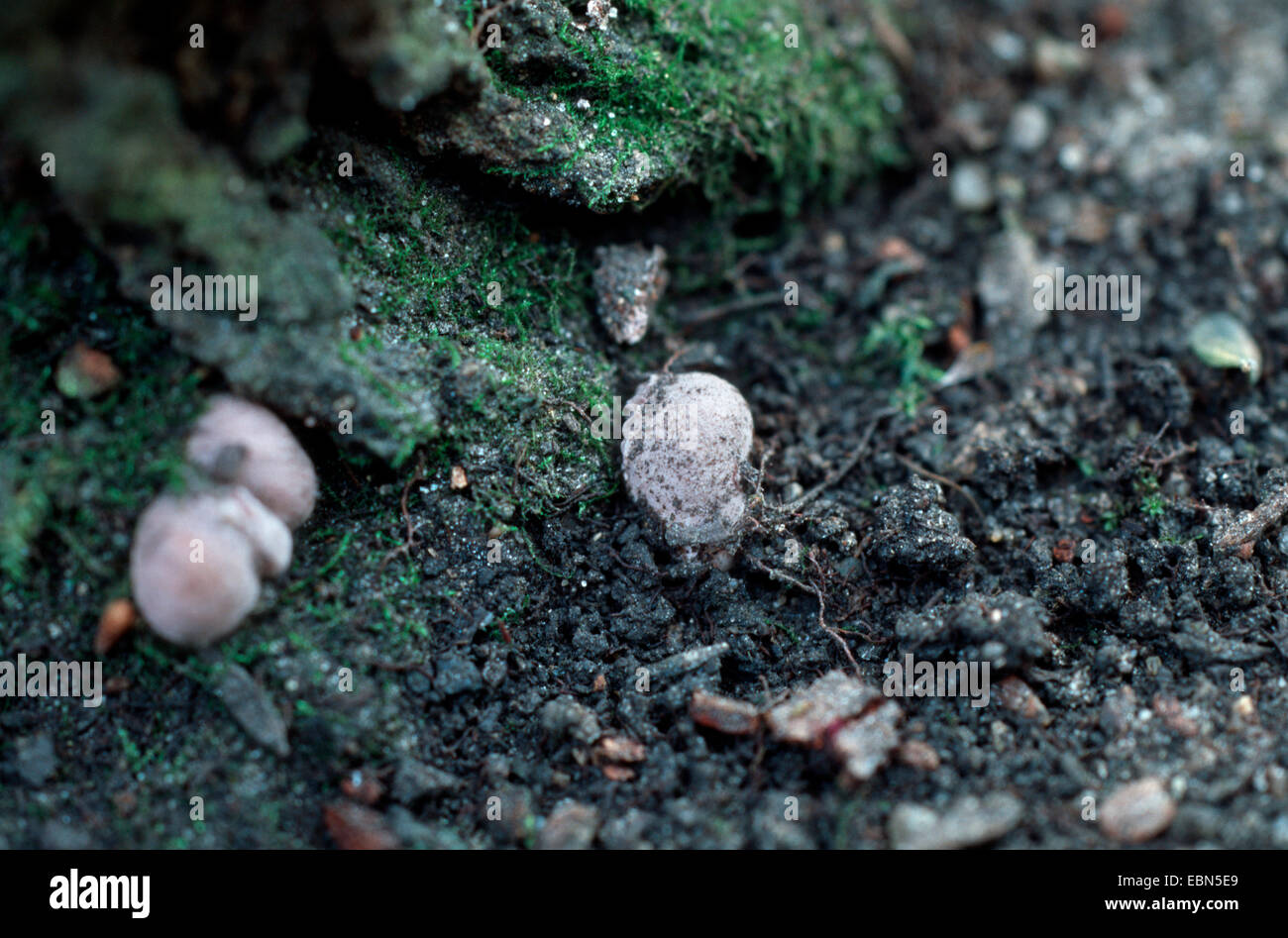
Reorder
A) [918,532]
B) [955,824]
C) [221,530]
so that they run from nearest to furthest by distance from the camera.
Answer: [955,824] < [221,530] < [918,532]

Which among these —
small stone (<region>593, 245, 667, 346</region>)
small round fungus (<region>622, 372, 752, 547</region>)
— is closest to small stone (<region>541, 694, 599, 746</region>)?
small round fungus (<region>622, 372, 752, 547</region>)

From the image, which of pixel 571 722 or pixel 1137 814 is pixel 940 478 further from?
pixel 571 722

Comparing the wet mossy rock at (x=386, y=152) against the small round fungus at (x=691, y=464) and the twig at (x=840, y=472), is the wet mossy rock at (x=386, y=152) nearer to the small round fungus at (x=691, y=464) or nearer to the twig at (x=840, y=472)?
the small round fungus at (x=691, y=464)

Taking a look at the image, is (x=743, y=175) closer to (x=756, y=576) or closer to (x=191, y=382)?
(x=756, y=576)

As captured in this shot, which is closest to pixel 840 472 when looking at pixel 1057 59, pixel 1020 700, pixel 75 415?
pixel 1020 700

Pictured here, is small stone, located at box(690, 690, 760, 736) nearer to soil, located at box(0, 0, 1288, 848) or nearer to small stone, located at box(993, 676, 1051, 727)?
soil, located at box(0, 0, 1288, 848)
